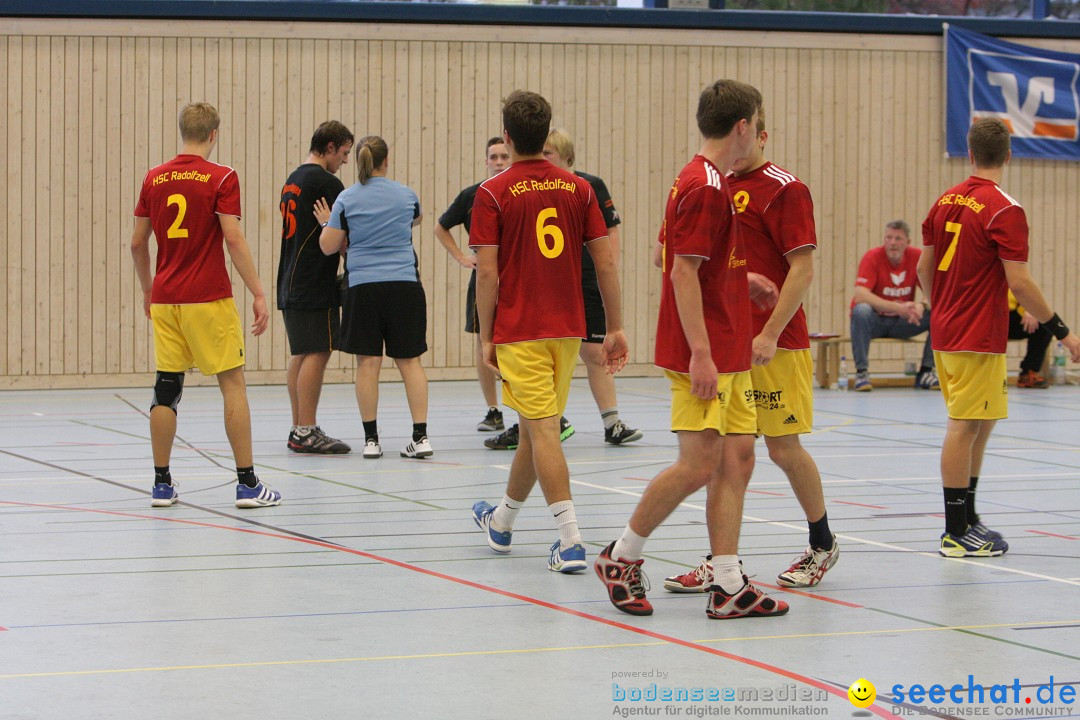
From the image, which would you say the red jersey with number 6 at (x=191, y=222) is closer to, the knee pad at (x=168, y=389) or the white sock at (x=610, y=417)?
the knee pad at (x=168, y=389)

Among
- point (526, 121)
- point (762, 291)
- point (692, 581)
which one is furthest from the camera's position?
point (526, 121)

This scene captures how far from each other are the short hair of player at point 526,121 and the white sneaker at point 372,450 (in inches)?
141

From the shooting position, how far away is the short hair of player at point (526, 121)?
4840 mm

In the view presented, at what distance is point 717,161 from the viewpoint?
14.0 ft

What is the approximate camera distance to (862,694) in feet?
10.9

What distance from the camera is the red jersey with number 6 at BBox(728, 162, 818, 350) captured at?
14.8 feet

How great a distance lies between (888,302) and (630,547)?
9.21 metres

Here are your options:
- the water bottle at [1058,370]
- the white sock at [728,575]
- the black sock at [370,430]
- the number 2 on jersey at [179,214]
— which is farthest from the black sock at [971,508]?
the water bottle at [1058,370]

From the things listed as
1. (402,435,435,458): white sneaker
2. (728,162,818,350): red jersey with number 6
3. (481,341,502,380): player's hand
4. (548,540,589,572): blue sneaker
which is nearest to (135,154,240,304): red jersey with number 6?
(481,341,502,380): player's hand

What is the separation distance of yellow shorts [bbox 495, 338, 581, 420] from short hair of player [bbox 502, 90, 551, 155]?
2.30ft

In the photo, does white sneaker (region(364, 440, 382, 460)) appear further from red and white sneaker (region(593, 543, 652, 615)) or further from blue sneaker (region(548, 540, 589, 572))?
red and white sneaker (region(593, 543, 652, 615))

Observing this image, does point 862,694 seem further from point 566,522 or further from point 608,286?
point 608,286

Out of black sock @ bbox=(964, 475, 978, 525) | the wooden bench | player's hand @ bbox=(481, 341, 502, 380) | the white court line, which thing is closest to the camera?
the white court line

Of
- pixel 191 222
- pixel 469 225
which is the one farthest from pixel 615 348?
pixel 469 225
